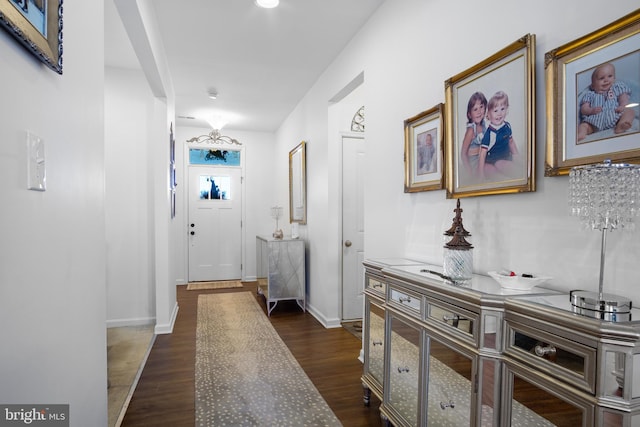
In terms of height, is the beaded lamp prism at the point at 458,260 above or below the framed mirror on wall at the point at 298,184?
below

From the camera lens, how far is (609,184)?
3.45ft

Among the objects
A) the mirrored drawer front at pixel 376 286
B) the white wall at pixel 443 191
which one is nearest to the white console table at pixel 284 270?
the white wall at pixel 443 191

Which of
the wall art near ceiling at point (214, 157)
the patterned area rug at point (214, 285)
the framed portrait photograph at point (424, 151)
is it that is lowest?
the patterned area rug at point (214, 285)

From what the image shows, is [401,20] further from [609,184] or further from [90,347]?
[90,347]

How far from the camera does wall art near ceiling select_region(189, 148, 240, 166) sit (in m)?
6.63

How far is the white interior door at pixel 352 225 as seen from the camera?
13.8 feet

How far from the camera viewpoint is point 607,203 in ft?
3.49

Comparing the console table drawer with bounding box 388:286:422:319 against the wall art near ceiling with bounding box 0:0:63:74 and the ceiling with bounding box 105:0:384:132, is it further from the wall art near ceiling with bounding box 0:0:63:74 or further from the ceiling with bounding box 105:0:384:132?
the ceiling with bounding box 105:0:384:132

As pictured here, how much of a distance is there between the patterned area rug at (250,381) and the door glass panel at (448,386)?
78 centimetres

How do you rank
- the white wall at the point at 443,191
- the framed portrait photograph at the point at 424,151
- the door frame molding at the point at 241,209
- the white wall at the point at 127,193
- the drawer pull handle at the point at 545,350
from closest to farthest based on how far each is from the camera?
the drawer pull handle at the point at 545,350
the white wall at the point at 443,191
the framed portrait photograph at the point at 424,151
the white wall at the point at 127,193
the door frame molding at the point at 241,209

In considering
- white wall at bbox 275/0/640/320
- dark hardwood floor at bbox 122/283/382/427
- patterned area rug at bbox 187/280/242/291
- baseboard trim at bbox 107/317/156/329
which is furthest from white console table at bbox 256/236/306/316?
patterned area rug at bbox 187/280/242/291

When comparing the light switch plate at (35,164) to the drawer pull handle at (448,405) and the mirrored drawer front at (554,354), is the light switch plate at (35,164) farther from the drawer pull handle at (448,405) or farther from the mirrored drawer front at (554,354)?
the drawer pull handle at (448,405)

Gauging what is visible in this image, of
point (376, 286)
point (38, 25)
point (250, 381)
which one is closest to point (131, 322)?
point (250, 381)

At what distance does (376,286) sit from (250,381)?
124cm
